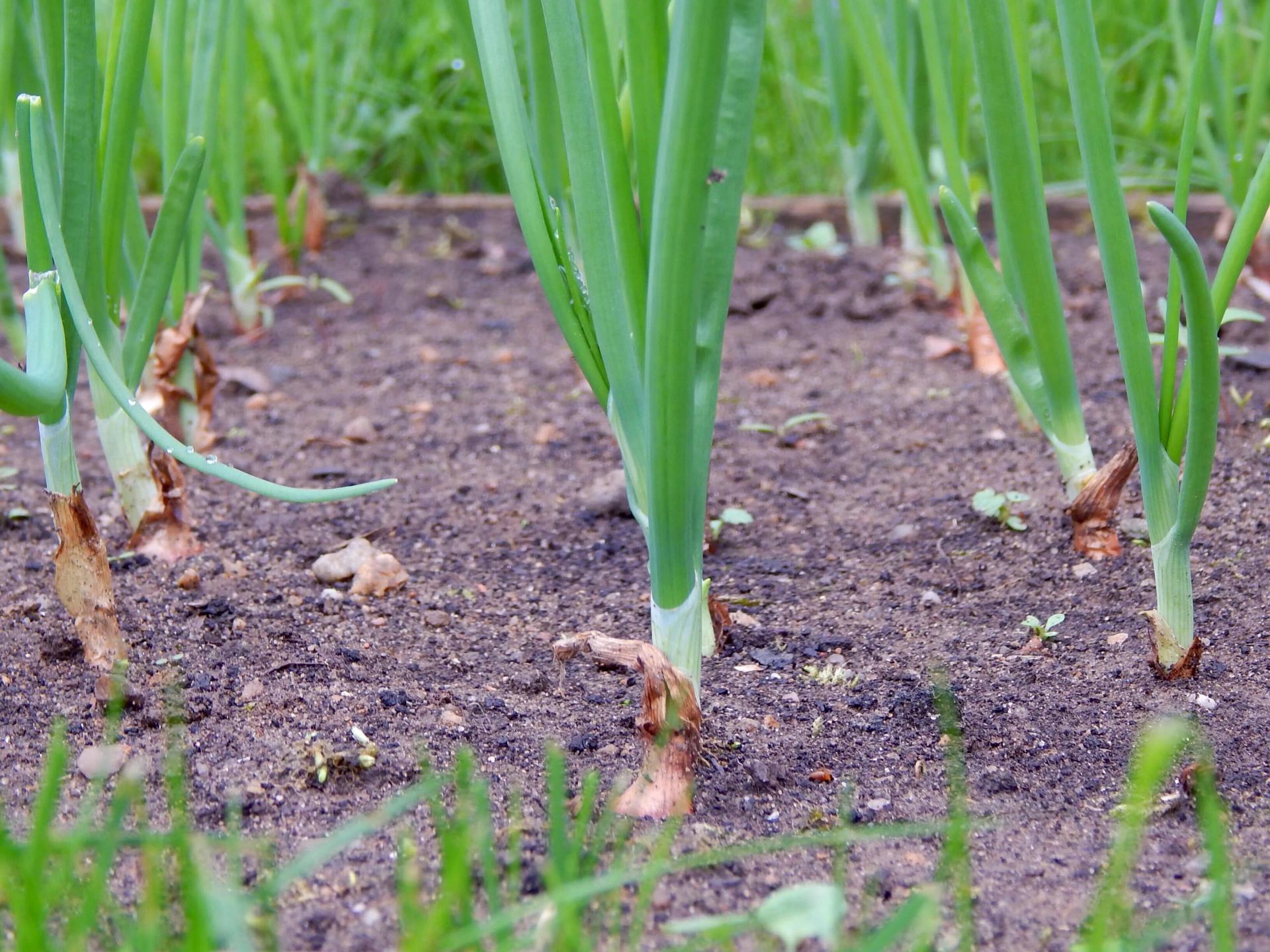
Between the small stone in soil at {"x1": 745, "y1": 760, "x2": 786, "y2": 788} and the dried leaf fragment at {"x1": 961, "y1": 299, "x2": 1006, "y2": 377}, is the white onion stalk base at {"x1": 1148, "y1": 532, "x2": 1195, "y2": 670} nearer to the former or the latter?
the small stone in soil at {"x1": 745, "y1": 760, "x2": 786, "y2": 788}

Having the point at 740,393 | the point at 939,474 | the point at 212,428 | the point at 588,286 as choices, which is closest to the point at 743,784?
the point at 588,286

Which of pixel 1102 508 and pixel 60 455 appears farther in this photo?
pixel 1102 508

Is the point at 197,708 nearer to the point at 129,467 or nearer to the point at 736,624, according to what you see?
the point at 129,467

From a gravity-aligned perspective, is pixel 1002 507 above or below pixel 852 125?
below

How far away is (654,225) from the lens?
0.75 m

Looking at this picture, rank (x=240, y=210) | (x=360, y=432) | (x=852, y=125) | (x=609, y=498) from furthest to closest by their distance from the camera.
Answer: (x=852, y=125) < (x=240, y=210) < (x=360, y=432) < (x=609, y=498)

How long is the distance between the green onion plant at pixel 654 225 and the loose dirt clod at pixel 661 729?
1cm

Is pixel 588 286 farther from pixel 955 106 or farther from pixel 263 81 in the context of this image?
pixel 263 81

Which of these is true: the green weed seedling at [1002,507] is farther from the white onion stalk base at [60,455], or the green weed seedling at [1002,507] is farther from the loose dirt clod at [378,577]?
the white onion stalk base at [60,455]

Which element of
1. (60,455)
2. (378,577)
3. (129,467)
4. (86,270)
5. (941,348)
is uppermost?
(86,270)

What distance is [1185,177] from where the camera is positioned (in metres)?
0.97

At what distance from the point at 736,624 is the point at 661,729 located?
36 cm

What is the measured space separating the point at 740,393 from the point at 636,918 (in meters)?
1.37

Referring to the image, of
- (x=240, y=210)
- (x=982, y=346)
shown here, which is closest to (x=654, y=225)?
(x=982, y=346)
